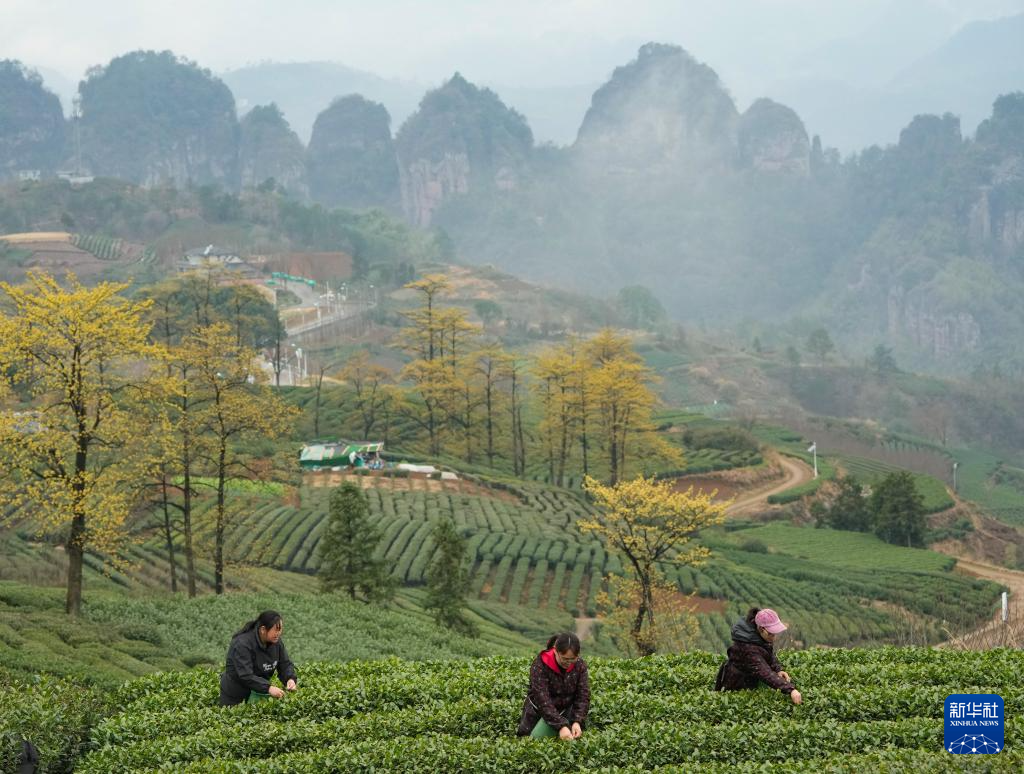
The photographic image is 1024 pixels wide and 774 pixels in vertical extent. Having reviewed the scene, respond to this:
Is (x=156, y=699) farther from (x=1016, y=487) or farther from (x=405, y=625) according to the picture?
(x=1016, y=487)

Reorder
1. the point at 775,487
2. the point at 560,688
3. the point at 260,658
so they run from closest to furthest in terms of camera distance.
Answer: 1. the point at 560,688
2. the point at 260,658
3. the point at 775,487

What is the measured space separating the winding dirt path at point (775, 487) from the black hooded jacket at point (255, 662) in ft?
178

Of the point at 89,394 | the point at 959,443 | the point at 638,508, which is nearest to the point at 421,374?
the point at 638,508

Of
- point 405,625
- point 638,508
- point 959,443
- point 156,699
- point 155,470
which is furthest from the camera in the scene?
point 959,443

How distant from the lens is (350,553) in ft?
107

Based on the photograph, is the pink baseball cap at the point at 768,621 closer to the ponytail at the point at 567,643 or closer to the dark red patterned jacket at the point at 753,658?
the dark red patterned jacket at the point at 753,658

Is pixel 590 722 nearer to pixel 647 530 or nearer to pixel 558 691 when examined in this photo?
pixel 558 691

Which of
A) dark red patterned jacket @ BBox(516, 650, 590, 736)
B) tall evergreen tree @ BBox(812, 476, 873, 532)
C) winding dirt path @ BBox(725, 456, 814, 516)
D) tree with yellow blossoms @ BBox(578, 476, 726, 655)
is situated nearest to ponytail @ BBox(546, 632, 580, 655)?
dark red patterned jacket @ BBox(516, 650, 590, 736)

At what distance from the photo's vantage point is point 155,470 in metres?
26.6

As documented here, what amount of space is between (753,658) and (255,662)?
5780 millimetres

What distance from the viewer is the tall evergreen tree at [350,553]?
3256cm

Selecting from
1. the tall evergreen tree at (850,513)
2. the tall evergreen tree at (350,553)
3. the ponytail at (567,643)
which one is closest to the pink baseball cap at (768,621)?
the ponytail at (567,643)

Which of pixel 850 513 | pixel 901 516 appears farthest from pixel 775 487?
pixel 901 516

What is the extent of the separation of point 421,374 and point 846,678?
5378 cm
